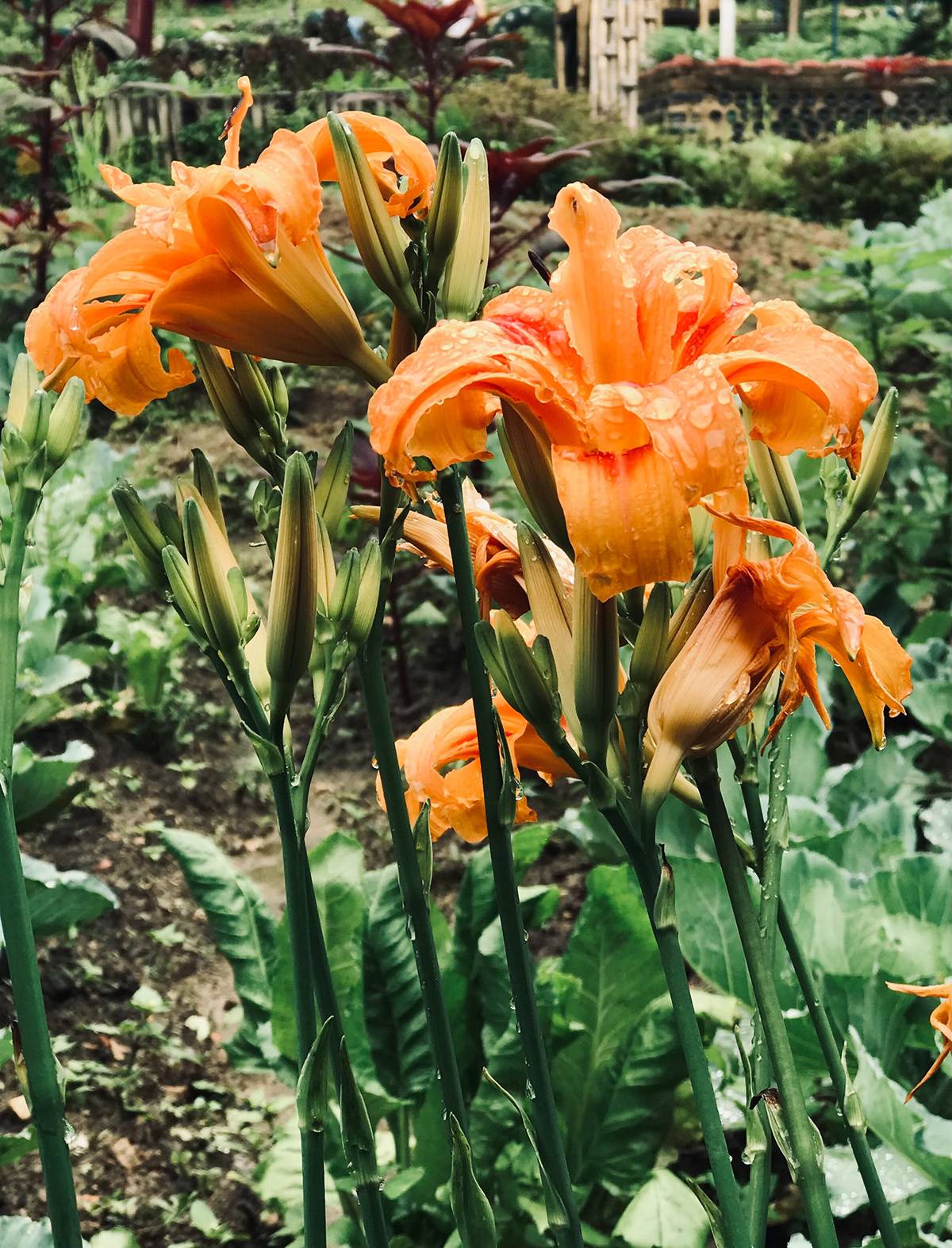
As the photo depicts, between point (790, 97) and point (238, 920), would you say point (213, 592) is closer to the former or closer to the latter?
point (238, 920)

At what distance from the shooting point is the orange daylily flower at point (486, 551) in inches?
38.3

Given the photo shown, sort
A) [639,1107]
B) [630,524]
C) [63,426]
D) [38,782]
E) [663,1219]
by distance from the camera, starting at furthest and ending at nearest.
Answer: [38,782]
[639,1107]
[663,1219]
[63,426]
[630,524]

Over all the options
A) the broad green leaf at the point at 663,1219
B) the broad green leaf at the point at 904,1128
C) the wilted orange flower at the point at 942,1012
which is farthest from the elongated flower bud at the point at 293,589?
the broad green leaf at the point at 663,1219

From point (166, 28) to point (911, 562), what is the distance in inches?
734

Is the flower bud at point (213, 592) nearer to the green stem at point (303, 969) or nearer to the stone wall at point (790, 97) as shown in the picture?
the green stem at point (303, 969)

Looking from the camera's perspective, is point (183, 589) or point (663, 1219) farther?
point (663, 1219)

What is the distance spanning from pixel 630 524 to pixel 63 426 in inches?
26.5

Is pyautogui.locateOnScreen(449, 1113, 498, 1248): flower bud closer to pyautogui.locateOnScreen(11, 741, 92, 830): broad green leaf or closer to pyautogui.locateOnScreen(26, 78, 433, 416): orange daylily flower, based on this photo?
pyautogui.locateOnScreen(26, 78, 433, 416): orange daylily flower

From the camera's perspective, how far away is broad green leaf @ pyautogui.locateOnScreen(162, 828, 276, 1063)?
203cm

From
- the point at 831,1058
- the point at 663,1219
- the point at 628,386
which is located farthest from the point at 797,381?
the point at 663,1219

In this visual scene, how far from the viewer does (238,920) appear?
204 centimetres

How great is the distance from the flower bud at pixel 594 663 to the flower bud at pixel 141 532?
349mm

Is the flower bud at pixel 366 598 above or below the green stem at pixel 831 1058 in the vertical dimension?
above

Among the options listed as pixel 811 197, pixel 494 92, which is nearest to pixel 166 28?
pixel 494 92
